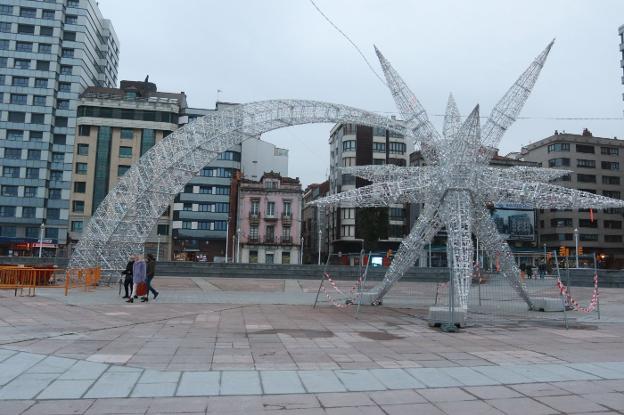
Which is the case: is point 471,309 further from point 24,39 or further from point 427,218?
point 24,39

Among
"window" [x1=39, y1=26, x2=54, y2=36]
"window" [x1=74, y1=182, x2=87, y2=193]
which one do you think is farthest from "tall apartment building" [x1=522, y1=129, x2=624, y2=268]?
"window" [x1=39, y1=26, x2=54, y2=36]

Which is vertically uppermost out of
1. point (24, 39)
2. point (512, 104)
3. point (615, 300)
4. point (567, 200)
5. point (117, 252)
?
point (24, 39)

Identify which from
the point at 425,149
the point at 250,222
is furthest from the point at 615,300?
the point at 250,222

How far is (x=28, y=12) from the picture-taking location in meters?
68.2

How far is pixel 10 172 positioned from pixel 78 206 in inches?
376

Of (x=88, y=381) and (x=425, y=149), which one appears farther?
(x=425, y=149)

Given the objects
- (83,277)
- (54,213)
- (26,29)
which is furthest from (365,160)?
(83,277)

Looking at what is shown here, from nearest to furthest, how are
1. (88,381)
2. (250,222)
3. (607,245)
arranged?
1. (88,381)
2. (250,222)
3. (607,245)

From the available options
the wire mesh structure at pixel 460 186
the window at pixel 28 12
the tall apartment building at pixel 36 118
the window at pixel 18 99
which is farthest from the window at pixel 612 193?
the window at pixel 28 12

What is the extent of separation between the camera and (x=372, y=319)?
15180 mm

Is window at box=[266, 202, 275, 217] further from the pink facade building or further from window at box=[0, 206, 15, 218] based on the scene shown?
window at box=[0, 206, 15, 218]

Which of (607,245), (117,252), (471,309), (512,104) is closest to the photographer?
(512,104)

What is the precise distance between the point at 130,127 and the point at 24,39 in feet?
59.5

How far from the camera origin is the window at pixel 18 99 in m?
67.1
